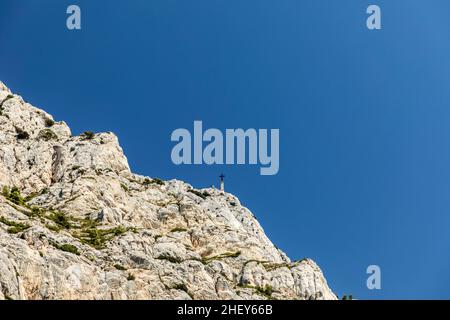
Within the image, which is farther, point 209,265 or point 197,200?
point 197,200

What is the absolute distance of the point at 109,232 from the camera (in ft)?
378

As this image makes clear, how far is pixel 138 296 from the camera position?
9062 cm

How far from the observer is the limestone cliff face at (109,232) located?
86.1 metres

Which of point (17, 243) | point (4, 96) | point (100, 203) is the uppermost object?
point (4, 96)

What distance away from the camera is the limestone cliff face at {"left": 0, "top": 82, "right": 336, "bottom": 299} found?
283 ft
